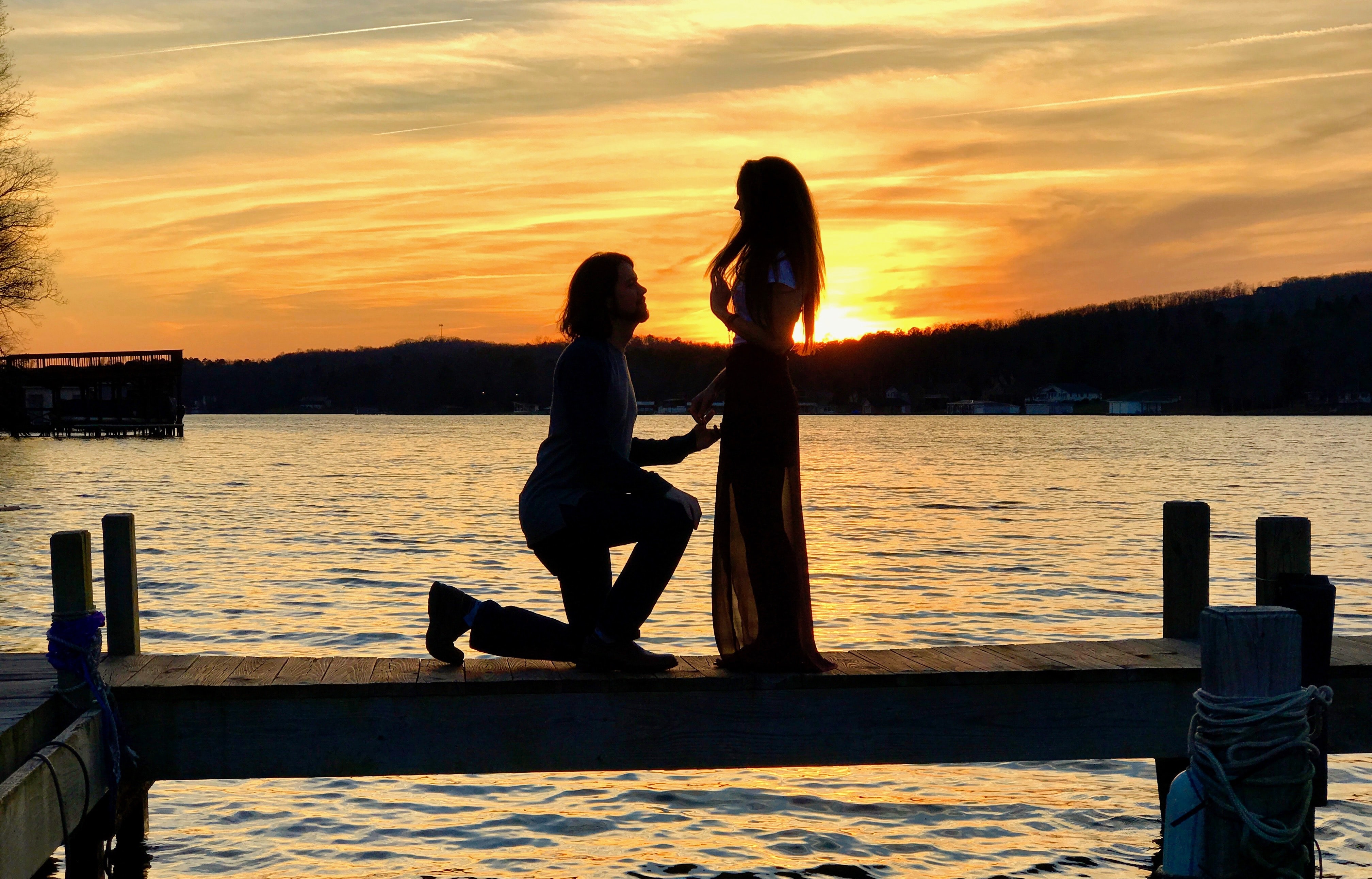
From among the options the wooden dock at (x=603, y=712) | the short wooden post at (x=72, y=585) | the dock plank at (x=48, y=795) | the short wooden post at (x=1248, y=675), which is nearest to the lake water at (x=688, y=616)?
the wooden dock at (x=603, y=712)

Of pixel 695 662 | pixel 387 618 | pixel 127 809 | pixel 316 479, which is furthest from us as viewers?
pixel 316 479

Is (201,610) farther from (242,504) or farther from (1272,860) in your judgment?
(242,504)

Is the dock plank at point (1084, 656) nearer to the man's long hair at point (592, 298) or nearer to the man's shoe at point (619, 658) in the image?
the man's shoe at point (619, 658)

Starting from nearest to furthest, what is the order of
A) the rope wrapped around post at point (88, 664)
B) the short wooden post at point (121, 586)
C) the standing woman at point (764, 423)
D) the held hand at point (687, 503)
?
the rope wrapped around post at point (88, 664)
the standing woman at point (764, 423)
the held hand at point (687, 503)
the short wooden post at point (121, 586)

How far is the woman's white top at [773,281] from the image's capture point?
5.67 metres

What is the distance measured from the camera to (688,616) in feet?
59.5

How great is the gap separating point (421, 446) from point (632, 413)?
105m

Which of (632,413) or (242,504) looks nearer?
(632,413)

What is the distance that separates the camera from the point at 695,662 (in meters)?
6.41

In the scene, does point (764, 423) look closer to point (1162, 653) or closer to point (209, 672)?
point (1162, 653)

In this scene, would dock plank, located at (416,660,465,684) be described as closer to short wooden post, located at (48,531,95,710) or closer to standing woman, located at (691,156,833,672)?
standing woman, located at (691,156,833,672)

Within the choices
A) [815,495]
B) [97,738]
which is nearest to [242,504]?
[815,495]

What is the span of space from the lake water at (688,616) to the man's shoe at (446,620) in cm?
257

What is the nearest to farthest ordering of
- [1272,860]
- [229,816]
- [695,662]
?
1. [1272,860]
2. [695,662]
3. [229,816]
